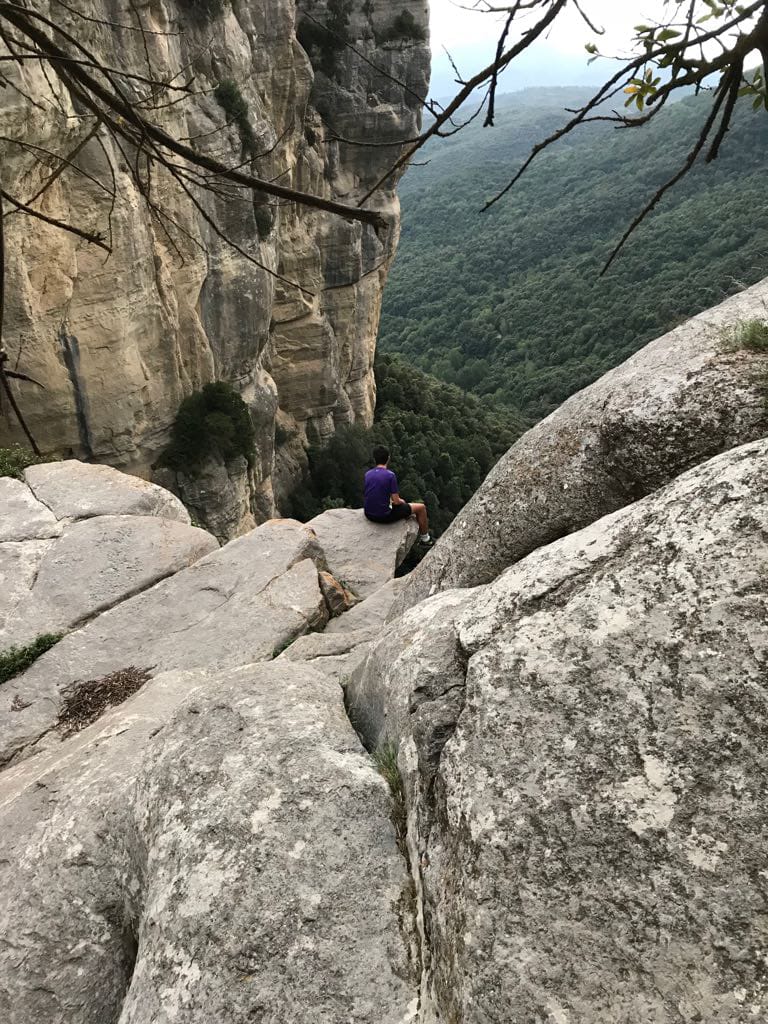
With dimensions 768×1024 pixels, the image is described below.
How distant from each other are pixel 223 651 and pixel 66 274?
1054 cm

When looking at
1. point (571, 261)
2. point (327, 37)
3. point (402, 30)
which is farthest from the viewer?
point (571, 261)

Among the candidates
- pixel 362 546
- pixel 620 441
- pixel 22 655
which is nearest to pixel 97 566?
pixel 22 655

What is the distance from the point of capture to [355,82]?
2728cm

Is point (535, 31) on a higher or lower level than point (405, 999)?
higher

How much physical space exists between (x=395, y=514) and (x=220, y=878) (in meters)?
7.24

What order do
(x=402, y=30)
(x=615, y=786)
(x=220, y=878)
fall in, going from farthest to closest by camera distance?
(x=402, y=30) < (x=220, y=878) < (x=615, y=786)

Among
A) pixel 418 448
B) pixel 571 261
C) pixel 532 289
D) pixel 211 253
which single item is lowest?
pixel 418 448

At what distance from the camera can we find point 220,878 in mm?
2553

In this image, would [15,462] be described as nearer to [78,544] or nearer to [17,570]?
[78,544]

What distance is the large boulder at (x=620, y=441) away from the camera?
3598 millimetres

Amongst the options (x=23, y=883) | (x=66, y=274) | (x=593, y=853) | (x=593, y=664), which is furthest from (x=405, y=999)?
(x=66, y=274)

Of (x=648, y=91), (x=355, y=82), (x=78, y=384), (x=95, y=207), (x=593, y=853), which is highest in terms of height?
(x=355, y=82)

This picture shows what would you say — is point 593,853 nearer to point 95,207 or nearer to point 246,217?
point 95,207

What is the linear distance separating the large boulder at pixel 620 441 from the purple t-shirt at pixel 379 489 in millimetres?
4297
